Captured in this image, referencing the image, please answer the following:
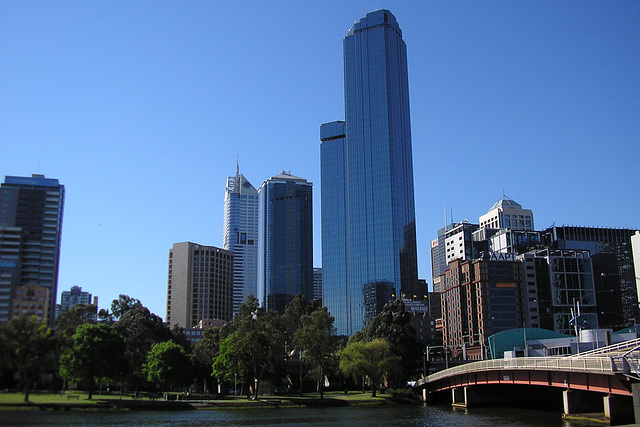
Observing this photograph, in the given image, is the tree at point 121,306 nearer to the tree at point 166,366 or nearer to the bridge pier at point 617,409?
the tree at point 166,366

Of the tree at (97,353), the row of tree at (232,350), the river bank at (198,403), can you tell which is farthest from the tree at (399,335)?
the tree at (97,353)

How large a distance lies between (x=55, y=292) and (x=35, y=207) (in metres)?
34.4

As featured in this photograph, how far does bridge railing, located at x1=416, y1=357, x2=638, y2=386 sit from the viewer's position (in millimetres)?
69438

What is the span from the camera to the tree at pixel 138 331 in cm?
16012

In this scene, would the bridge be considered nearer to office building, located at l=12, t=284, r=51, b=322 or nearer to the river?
the river

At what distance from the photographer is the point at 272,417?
329ft

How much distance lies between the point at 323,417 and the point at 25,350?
→ 72.7 m

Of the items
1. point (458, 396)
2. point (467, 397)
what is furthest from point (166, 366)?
point (467, 397)

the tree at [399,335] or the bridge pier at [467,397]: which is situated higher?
the tree at [399,335]

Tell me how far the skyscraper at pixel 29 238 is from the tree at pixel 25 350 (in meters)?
1.70

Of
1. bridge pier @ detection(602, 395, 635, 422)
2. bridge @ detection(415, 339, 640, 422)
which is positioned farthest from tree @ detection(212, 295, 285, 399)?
bridge pier @ detection(602, 395, 635, 422)

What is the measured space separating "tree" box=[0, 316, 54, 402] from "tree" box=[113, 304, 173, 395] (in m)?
119

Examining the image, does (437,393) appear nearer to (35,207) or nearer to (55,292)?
(35,207)

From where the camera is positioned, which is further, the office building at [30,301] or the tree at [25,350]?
the office building at [30,301]
